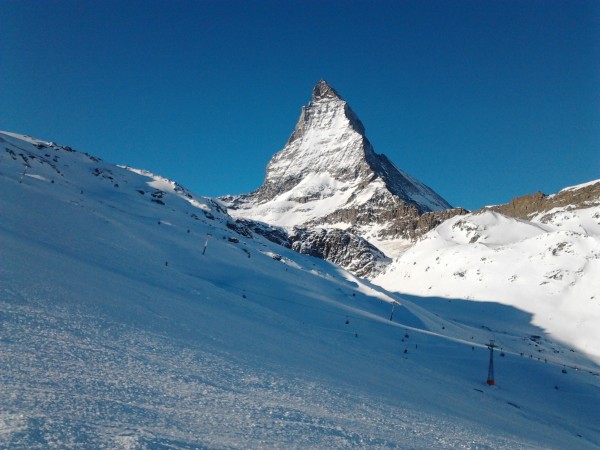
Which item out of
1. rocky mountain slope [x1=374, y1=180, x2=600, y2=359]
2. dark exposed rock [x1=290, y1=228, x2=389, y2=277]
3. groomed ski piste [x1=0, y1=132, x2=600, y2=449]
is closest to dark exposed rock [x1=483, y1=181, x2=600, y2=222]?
rocky mountain slope [x1=374, y1=180, x2=600, y2=359]

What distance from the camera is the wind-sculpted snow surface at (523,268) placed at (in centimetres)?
7333

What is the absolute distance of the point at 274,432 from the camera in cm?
A: 670

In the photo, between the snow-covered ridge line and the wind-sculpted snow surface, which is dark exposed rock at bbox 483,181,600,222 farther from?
the wind-sculpted snow surface

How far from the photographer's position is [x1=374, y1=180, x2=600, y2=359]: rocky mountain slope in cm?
7375

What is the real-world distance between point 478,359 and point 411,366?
1126cm

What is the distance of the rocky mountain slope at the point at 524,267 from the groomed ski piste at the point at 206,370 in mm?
50783

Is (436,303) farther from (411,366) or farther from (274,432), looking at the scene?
(274,432)

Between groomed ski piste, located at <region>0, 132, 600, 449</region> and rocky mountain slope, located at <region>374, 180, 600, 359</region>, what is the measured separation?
5078 centimetres

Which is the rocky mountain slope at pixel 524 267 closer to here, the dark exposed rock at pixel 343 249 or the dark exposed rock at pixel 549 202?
the dark exposed rock at pixel 549 202

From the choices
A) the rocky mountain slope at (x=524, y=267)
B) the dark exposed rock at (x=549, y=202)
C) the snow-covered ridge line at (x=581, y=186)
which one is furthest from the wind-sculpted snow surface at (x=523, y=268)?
the snow-covered ridge line at (x=581, y=186)

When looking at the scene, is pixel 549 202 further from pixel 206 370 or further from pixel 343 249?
pixel 206 370

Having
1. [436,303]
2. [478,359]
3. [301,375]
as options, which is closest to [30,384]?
[301,375]

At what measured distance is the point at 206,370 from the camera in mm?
9102

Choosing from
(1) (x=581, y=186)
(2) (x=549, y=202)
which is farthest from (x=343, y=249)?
(1) (x=581, y=186)
